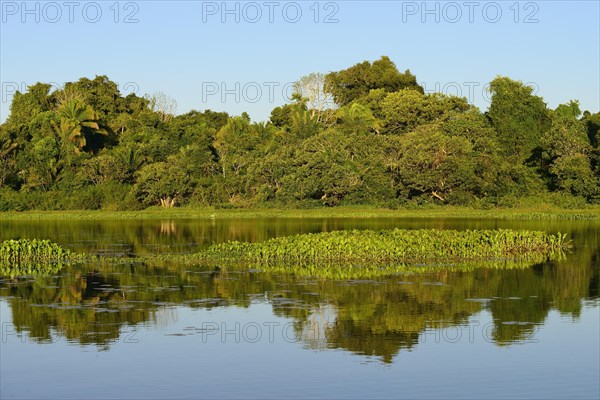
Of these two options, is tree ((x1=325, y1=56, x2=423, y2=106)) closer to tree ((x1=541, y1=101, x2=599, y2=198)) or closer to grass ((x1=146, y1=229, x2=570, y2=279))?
tree ((x1=541, y1=101, x2=599, y2=198))

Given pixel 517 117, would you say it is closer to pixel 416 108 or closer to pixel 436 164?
pixel 416 108

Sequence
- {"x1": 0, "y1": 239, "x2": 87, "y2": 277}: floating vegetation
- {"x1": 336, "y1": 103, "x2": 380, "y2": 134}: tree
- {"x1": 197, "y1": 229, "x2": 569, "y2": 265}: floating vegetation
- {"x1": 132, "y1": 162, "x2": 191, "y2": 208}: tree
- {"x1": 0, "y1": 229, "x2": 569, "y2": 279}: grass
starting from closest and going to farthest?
{"x1": 0, "y1": 229, "x2": 569, "y2": 279}: grass, {"x1": 197, "y1": 229, "x2": 569, "y2": 265}: floating vegetation, {"x1": 0, "y1": 239, "x2": 87, "y2": 277}: floating vegetation, {"x1": 132, "y1": 162, "x2": 191, "y2": 208}: tree, {"x1": 336, "y1": 103, "x2": 380, "y2": 134}: tree

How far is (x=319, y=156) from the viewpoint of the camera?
2499 inches

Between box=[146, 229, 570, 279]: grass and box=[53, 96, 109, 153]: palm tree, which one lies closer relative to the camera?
box=[146, 229, 570, 279]: grass

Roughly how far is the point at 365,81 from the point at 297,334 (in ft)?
216

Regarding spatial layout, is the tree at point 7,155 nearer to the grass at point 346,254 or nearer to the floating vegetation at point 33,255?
the floating vegetation at point 33,255

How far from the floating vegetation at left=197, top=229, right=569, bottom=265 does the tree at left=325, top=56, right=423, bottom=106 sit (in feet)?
163

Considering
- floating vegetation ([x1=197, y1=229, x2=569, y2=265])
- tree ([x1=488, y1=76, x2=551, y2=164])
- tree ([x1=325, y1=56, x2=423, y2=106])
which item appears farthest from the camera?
tree ([x1=325, y1=56, x2=423, y2=106])

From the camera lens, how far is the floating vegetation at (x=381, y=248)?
3047 cm

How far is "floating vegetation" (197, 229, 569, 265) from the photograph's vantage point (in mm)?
30469

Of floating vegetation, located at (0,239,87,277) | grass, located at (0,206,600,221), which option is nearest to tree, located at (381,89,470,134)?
grass, located at (0,206,600,221)

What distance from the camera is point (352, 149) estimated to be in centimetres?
6688

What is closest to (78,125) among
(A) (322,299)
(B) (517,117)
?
(B) (517,117)

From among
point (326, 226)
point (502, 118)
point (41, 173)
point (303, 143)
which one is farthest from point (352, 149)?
point (41, 173)
